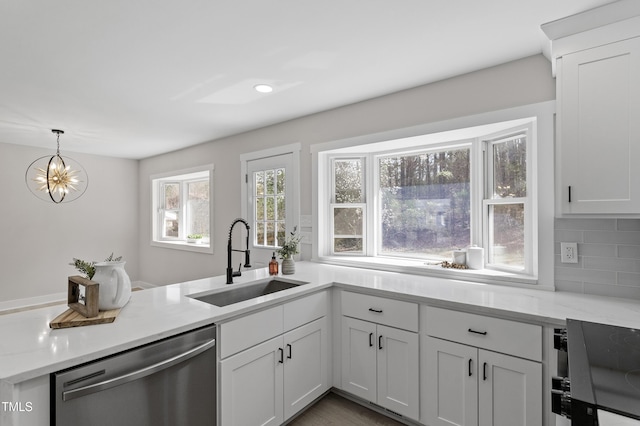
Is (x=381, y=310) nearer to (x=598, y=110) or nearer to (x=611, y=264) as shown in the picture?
(x=611, y=264)

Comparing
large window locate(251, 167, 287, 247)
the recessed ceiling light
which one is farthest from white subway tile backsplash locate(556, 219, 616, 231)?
large window locate(251, 167, 287, 247)

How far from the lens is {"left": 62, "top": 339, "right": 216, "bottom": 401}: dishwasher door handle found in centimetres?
113

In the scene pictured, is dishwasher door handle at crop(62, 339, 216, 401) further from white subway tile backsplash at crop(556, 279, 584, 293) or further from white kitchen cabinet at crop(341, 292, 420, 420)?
white subway tile backsplash at crop(556, 279, 584, 293)

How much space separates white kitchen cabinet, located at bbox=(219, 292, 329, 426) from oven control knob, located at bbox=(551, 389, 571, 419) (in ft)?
4.44

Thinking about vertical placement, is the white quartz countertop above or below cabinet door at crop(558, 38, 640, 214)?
below

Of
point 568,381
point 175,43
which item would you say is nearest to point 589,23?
point 568,381

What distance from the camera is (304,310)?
2.13 m

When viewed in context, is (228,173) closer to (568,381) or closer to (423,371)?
(423,371)

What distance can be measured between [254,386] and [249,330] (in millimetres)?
322

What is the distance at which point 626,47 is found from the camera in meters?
1.57

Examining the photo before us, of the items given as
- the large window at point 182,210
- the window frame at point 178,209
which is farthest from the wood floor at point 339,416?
the large window at point 182,210

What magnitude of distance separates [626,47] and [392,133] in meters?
1.47

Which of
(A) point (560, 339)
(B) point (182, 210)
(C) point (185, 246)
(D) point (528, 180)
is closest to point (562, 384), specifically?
(A) point (560, 339)

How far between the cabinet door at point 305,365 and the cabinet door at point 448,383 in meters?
0.69
